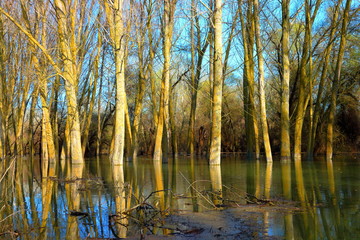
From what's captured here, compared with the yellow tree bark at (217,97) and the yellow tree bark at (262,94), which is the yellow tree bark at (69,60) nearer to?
the yellow tree bark at (217,97)

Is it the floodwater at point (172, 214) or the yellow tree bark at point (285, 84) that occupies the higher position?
the yellow tree bark at point (285, 84)

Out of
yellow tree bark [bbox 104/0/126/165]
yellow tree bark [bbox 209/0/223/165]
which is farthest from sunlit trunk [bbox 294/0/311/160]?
yellow tree bark [bbox 104/0/126/165]

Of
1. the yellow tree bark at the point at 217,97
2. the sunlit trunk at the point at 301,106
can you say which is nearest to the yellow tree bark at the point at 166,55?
the yellow tree bark at the point at 217,97

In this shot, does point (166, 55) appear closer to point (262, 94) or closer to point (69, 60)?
point (69, 60)

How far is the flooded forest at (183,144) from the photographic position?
4445 millimetres

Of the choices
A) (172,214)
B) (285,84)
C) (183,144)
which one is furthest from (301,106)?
(183,144)

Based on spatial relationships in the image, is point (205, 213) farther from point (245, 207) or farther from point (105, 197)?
point (105, 197)

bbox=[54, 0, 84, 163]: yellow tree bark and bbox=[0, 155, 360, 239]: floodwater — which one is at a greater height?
bbox=[54, 0, 84, 163]: yellow tree bark

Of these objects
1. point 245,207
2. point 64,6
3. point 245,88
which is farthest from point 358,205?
point 245,88

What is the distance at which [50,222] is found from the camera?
4.57 m

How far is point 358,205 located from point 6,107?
22039 millimetres

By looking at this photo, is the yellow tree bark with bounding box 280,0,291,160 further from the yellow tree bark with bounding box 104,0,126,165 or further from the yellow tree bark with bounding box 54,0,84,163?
the yellow tree bark with bounding box 54,0,84,163

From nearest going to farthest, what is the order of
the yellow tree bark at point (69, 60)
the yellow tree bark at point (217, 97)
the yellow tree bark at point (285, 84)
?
the yellow tree bark at point (217, 97)
the yellow tree bark at point (69, 60)
the yellow tree bark at point (285, 84)

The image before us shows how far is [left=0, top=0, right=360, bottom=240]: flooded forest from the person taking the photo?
14.6ft
